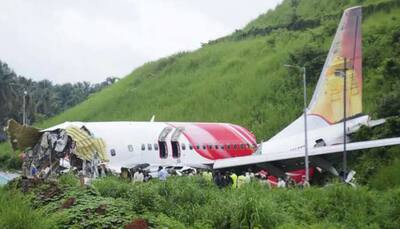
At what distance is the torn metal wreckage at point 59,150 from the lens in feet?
71.5

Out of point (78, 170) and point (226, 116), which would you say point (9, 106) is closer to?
point (226, 116)

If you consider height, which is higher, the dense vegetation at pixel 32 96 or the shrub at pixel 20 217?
the dense vegetation at pixel 32 96

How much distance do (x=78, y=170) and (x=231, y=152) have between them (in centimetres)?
919

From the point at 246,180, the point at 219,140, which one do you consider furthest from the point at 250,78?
the point at 246,180

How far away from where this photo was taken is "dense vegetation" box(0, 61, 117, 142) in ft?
209

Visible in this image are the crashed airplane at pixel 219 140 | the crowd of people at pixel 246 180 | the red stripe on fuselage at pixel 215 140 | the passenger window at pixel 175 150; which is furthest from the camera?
the red stripe on fuselage at pixel 215 140

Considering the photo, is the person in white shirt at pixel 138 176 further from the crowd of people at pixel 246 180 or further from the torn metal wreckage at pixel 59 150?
the crowd of people at pixel 246 180

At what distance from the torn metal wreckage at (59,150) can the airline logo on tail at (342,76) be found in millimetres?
11735

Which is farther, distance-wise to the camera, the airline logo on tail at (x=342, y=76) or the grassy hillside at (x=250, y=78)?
the grassy hillside at (x=250, y=78)

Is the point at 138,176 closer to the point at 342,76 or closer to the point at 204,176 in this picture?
the point at 204,176

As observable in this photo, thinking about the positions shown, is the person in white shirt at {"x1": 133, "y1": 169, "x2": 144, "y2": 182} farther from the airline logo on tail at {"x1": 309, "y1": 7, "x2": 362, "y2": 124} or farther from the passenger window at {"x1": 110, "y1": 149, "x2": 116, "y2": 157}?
the airline logo on tail at {"x1": 309, "y1": 7, "x2": 362, "y2": 124}

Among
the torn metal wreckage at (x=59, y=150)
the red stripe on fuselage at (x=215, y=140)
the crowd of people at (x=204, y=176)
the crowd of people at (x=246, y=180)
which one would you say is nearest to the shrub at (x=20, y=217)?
the crowd of people at (x=204, y=176)

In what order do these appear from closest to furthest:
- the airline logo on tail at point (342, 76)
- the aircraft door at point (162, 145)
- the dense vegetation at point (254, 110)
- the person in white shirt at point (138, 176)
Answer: the dense vegetation at point (254, 110) < the person in white shirt at point (138, 176) < the aircraft door at point (162, 145) < the airline logo on tail at point (342, 76)

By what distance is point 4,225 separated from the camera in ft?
34.1
